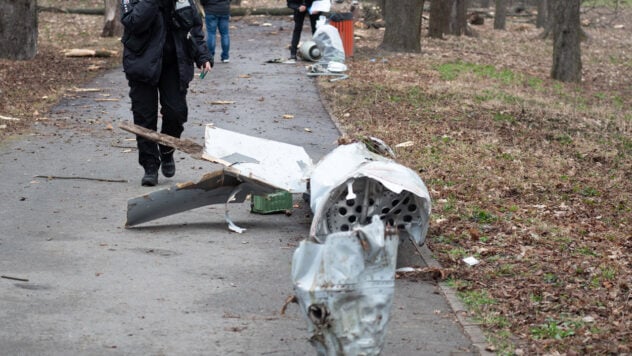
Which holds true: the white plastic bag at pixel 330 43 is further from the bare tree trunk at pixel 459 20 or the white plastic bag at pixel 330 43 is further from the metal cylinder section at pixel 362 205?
the bare tree trunk at pixel 459 20

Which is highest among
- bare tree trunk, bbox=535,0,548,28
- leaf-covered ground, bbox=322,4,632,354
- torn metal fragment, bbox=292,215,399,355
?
torn metal fragment, bbox=292,215,399,355

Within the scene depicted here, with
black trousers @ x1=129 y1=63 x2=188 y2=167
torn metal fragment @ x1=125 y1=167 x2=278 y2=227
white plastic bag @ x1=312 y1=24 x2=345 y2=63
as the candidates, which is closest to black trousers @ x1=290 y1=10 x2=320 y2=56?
white plastic bag @ x1=312 y1=24 x2=345 y2=63

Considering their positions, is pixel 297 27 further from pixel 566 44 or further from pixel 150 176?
pixel 150 176

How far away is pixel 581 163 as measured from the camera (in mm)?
11391

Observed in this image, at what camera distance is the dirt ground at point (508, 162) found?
612 cm

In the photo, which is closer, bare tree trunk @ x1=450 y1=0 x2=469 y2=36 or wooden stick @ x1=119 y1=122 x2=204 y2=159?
wooden stick @ x1=119 y1=122 x2=204 y2=159

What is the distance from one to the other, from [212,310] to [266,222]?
231 centimetres

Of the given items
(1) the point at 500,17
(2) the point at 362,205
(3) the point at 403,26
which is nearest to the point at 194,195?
(2) the point at 362,205

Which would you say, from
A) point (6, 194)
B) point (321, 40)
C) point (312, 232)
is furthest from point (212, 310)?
point (321, 40)

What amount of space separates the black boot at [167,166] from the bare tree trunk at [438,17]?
20436 millimetres

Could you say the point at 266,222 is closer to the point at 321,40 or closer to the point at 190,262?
the point at 190,262

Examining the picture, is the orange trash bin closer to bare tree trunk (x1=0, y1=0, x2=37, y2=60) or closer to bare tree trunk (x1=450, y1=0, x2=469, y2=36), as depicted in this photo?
bare tree trunk (x1=0, y1=0, x2=37, y2=60)

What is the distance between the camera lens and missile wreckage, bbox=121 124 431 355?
14.3ft

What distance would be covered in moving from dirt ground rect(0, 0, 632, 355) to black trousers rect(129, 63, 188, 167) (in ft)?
8.54
